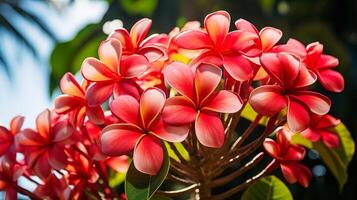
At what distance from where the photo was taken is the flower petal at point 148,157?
0.51 metres

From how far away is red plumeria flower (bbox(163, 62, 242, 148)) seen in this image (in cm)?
52

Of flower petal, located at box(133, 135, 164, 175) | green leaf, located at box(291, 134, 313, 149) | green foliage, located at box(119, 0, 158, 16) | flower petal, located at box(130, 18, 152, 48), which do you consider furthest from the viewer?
green foliage, located at box(119, 0, 158, 16)

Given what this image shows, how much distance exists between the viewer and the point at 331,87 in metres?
0.63

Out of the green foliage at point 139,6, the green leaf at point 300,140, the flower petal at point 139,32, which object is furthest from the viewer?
the green foliage at point 139,6

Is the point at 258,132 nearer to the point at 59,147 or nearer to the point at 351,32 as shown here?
the point at 59,147

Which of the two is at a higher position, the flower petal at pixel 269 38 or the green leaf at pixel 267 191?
the flower petal at pixel 269 38

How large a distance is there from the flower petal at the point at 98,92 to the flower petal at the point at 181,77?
2.1 inches

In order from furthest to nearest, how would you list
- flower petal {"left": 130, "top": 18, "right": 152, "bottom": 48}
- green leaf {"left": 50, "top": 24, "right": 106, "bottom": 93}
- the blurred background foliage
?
1. green leaf {"left": 50, "top": 24, "right": 106, "bottom": 93}
2. the blurred background foliage
3. flower petal {"left": 130, "top": 18, "right": 152, "bottom": 48}

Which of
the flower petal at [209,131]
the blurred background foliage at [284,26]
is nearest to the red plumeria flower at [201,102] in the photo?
the flower petal at [209,131]

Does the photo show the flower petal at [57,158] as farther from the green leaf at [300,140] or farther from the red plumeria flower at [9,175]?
the green leaf at [300,140]

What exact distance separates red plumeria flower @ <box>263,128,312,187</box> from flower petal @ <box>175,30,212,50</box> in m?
0.13

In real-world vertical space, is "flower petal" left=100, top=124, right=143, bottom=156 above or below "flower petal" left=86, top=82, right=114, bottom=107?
below

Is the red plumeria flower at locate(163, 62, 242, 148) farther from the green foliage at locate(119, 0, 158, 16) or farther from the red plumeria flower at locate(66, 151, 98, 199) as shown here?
the green foliage at locate(119, 0, 158, 16)

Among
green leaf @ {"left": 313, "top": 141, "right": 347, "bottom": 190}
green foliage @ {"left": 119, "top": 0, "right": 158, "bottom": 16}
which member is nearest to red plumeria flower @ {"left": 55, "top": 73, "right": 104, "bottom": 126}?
green leaf @ {"left": 313, "top": 141, "right": 347, "bottom": 190}
